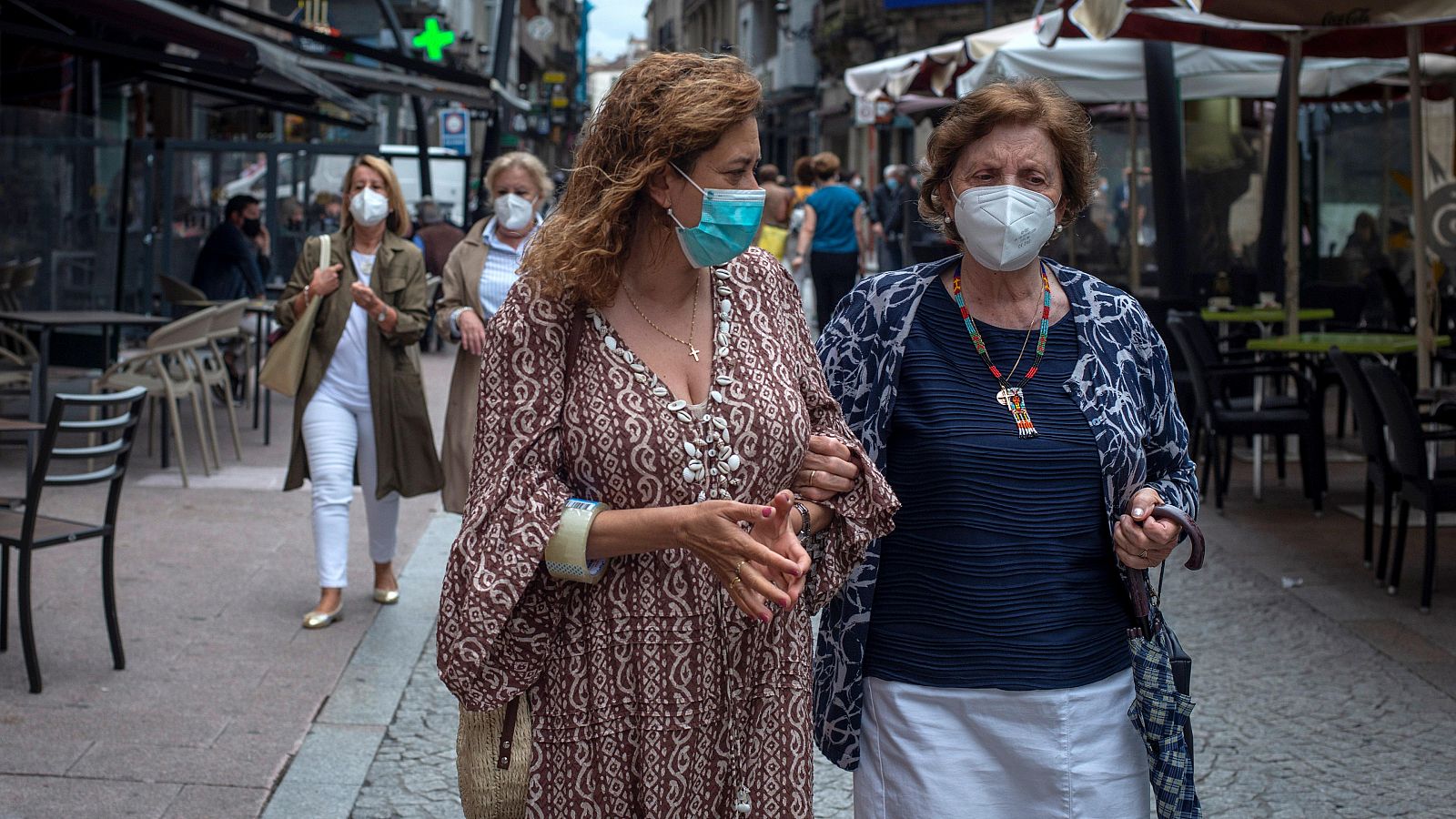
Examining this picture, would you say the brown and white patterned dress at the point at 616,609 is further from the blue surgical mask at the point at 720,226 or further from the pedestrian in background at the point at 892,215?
the pedestrian in background at the point at 892,215

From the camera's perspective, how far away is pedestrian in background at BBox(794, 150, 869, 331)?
1573cm

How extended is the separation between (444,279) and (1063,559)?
12.9 ft

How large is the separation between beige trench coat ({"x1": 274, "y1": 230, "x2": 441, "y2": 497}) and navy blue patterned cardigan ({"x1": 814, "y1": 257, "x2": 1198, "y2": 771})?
11.8 ft

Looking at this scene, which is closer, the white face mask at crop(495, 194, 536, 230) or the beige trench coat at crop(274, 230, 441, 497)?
the white face mask at crop(495, 194, 536, 230)

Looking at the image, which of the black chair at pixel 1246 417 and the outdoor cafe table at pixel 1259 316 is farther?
the outdoor cafe table at pixel 1259 316

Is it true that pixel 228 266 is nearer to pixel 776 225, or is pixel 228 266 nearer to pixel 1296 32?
pixel 776 225

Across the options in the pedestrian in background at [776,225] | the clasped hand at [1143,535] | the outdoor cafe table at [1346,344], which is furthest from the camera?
the pedestrian in background at [776,225]

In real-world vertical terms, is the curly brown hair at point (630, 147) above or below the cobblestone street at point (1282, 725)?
above

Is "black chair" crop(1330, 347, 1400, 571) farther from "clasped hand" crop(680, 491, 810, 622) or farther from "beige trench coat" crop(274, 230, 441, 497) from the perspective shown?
"clasped hand" crop(680, 491, 810, 622)

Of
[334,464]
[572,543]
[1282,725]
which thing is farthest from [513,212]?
[572,543]

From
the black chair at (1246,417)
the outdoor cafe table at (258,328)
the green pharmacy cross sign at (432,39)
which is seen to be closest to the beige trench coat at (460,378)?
the black chair at (1246,417)

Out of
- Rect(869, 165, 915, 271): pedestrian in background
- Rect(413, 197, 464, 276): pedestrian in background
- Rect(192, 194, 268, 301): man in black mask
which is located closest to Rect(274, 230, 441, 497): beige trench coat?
Rect(192, 194, 268, 301): man in black mask

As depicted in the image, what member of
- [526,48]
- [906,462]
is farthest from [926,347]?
[526,48]

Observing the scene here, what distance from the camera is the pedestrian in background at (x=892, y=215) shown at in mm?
20487
